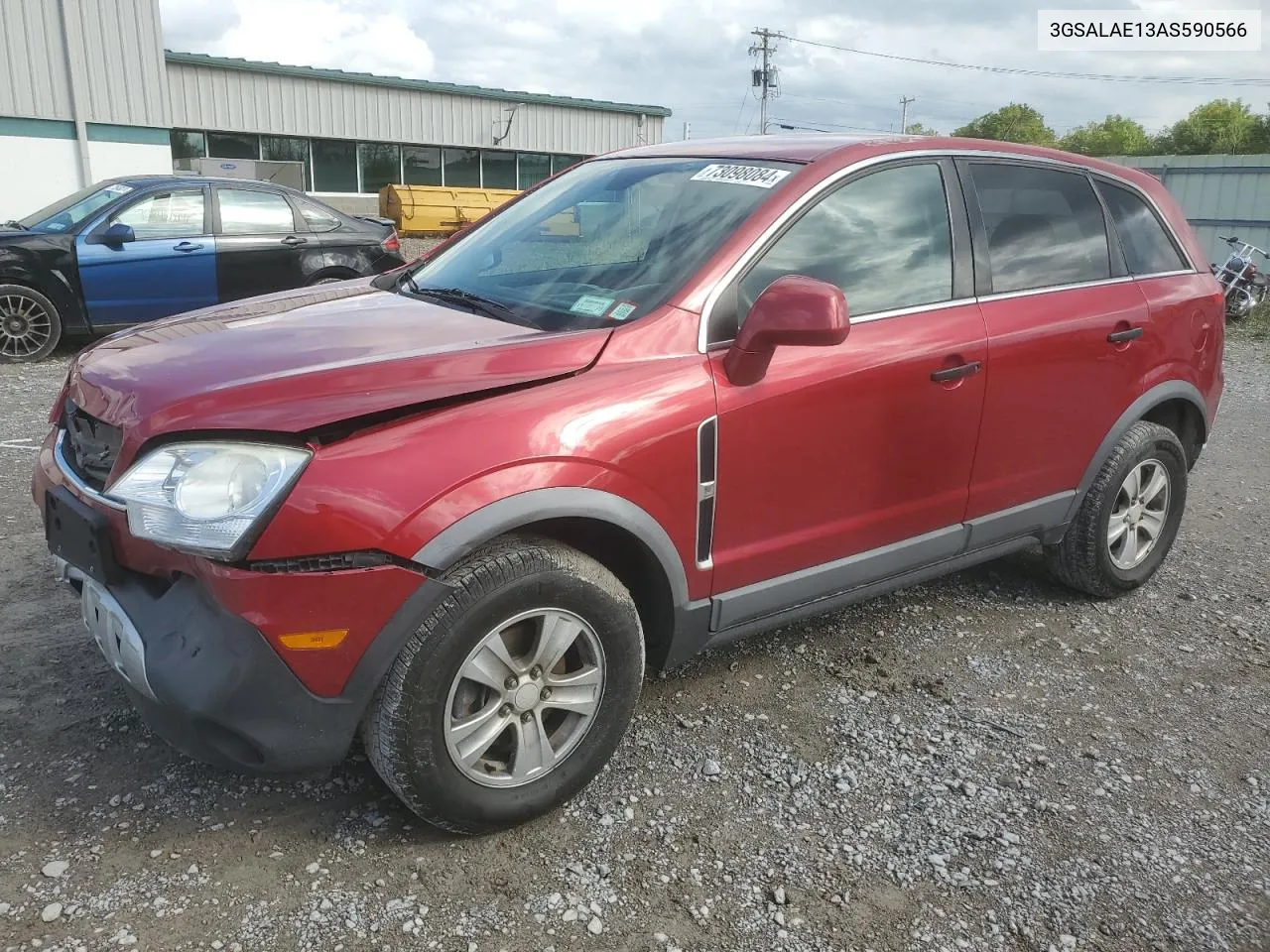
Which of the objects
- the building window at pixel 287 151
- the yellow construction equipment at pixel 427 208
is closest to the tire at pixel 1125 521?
the yellow construction equipment at pixel 427 208

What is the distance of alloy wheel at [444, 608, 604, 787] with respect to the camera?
245 cm

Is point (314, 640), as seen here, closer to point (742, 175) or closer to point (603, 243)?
point (603, 243)

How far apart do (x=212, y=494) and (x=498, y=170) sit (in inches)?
1256

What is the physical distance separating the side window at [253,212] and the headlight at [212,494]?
751cm

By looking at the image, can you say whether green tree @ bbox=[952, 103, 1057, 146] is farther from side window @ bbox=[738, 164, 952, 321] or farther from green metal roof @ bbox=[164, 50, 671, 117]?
side window @ bbox=[738, 164, 952, 321]

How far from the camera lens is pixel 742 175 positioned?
3135 mm

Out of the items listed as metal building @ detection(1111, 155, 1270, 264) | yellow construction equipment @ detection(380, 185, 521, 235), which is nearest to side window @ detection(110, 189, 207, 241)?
metal building @ detection(1111, 155, 1270, 264)

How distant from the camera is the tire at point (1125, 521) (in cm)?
395

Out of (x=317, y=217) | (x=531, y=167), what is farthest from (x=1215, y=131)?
(x=317, y=217)

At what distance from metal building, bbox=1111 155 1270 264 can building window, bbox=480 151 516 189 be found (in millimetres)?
19119

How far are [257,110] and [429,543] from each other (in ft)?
92.6

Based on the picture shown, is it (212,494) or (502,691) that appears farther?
(502,691)

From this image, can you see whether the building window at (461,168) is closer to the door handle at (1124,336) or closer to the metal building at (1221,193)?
the metal building at (1221,193)

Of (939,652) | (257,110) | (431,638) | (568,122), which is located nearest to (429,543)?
(431,638)
